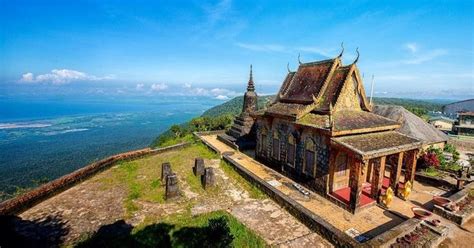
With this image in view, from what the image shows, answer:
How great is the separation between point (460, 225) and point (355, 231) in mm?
4061

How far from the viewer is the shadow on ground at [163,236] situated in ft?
26.3

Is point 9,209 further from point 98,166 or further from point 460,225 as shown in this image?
point 460,225

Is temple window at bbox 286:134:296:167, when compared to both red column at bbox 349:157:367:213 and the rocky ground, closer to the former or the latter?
the rocky ground

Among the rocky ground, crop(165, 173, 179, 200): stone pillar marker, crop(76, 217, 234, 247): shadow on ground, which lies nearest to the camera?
crop(76, 217, 234, 247): shadow on ground

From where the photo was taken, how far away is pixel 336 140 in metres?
11.3

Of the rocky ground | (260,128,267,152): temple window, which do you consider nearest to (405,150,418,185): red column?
the rocky ground

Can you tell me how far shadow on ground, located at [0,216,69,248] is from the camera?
8.77 metres

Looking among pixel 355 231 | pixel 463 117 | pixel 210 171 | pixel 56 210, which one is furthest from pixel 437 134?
pixel 56 210

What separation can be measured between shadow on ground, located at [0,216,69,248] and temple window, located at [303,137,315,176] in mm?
10760

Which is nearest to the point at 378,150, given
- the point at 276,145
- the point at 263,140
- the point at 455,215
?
the point at 455,215

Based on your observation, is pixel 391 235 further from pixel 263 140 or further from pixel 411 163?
pixel 263 140

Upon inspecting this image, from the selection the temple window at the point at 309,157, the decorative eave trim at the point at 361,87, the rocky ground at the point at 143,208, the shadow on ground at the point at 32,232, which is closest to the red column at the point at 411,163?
the decorative eave trim at the point at 361,87

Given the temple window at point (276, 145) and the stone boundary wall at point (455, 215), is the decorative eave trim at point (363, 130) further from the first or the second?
the temple window at point (276, 145)

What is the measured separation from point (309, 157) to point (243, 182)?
3.91 metres
